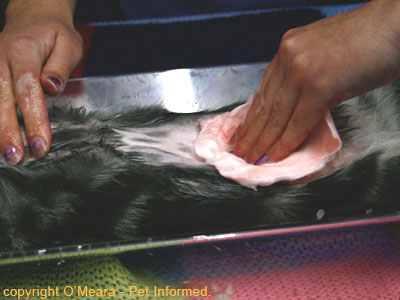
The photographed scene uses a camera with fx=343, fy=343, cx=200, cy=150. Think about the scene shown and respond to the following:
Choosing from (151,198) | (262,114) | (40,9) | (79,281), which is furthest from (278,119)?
(40,9)

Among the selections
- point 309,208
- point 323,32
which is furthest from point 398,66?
point 309,208

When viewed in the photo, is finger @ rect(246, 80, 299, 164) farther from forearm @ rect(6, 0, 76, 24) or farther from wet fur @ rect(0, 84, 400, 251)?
forearm @ rect(6, 0, 76, 24)

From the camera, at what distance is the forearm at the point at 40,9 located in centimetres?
118

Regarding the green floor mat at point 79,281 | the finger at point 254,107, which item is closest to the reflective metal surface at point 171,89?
the finger at point 254,107

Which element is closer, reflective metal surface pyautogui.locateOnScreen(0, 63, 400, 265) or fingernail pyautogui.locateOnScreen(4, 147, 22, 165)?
fingernail pyautogui.locateOnScreen(4, 147, 22, 165)

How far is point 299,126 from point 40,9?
3.20 ft

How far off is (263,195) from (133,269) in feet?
1.11

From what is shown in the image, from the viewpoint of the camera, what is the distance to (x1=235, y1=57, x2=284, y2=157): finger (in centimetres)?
83

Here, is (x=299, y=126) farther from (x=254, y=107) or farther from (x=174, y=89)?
(x=174, y=89)

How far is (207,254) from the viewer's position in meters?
0.80

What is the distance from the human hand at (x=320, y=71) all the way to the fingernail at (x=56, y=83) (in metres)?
0.58

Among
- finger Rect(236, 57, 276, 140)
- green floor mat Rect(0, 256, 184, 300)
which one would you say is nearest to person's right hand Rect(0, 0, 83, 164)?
green floor mat Rect(0, 256, 184, 300)

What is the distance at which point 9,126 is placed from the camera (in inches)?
34.8

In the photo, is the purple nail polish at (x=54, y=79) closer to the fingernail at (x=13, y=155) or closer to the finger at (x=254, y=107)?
the fingernail at (x=13, y=155)
